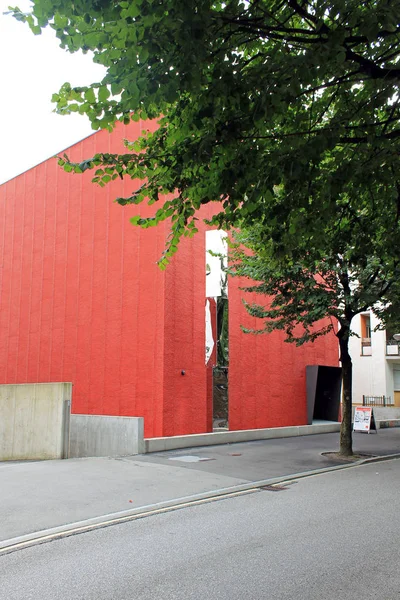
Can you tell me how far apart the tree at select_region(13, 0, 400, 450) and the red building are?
1033cm

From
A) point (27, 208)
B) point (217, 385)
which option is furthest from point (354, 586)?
point (27, 208)

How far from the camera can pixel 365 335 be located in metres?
35.8

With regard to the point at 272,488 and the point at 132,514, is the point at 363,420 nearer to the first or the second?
the point at 272,488

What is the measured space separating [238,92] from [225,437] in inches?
517

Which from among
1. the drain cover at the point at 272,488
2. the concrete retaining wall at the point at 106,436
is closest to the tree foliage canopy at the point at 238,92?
the drain cover at the point at 272,488

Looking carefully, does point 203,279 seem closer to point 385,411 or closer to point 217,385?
point 217,385

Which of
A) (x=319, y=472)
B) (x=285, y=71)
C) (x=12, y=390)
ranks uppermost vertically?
(x=285, y=71)

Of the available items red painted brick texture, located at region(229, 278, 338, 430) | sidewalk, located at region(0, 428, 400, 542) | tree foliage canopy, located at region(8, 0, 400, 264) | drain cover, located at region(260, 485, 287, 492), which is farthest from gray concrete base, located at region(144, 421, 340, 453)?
tree foliage canopy, located at region(8, 0, 400, 264)

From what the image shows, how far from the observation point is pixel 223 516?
7473mm

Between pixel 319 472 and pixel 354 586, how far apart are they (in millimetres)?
7362

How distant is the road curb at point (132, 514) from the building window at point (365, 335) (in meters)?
25.6

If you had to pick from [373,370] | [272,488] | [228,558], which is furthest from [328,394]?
[228,558]

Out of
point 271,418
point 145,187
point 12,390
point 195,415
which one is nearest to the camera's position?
point 145,187

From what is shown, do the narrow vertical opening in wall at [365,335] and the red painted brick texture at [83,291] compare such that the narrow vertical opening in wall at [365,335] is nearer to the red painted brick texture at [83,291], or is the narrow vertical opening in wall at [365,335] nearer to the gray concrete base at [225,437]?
the gray concrete base at [225,437]
